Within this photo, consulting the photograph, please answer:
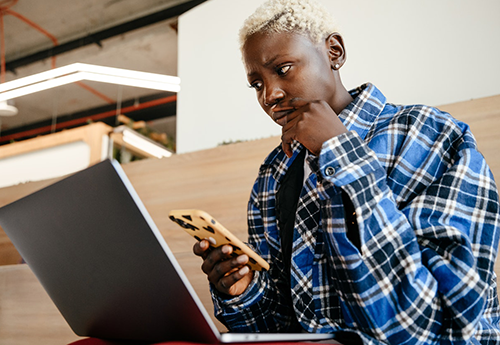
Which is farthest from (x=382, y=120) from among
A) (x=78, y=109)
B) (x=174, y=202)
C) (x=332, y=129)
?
(x=78, y=109)

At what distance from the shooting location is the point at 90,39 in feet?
16.0

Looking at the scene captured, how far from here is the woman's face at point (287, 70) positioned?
3.12 feet

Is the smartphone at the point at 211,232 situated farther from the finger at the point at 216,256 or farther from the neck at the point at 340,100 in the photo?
the neck at the point at 340,100

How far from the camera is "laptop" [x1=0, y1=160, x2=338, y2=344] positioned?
0.58 m

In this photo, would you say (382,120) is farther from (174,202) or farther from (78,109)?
(78,109)

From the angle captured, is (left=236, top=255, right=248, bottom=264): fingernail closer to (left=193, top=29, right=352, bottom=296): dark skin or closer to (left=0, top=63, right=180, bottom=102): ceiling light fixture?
(left=193, top=29, right=352, bottom=296): dark skin

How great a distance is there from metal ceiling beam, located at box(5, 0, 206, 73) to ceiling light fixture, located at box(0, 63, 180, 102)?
1.35 meters

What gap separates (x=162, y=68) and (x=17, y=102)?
297 centimetres

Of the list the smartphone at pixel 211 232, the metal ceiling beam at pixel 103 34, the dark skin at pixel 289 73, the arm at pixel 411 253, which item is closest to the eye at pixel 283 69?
the dark skin at pixel 289 73

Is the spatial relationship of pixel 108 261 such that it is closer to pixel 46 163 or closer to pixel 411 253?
pixel 411 253

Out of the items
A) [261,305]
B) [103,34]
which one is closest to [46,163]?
[103,34]

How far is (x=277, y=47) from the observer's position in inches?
37.9

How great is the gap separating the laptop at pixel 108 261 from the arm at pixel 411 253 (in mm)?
118

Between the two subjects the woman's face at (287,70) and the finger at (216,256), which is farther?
the woman's face at (287,70)
